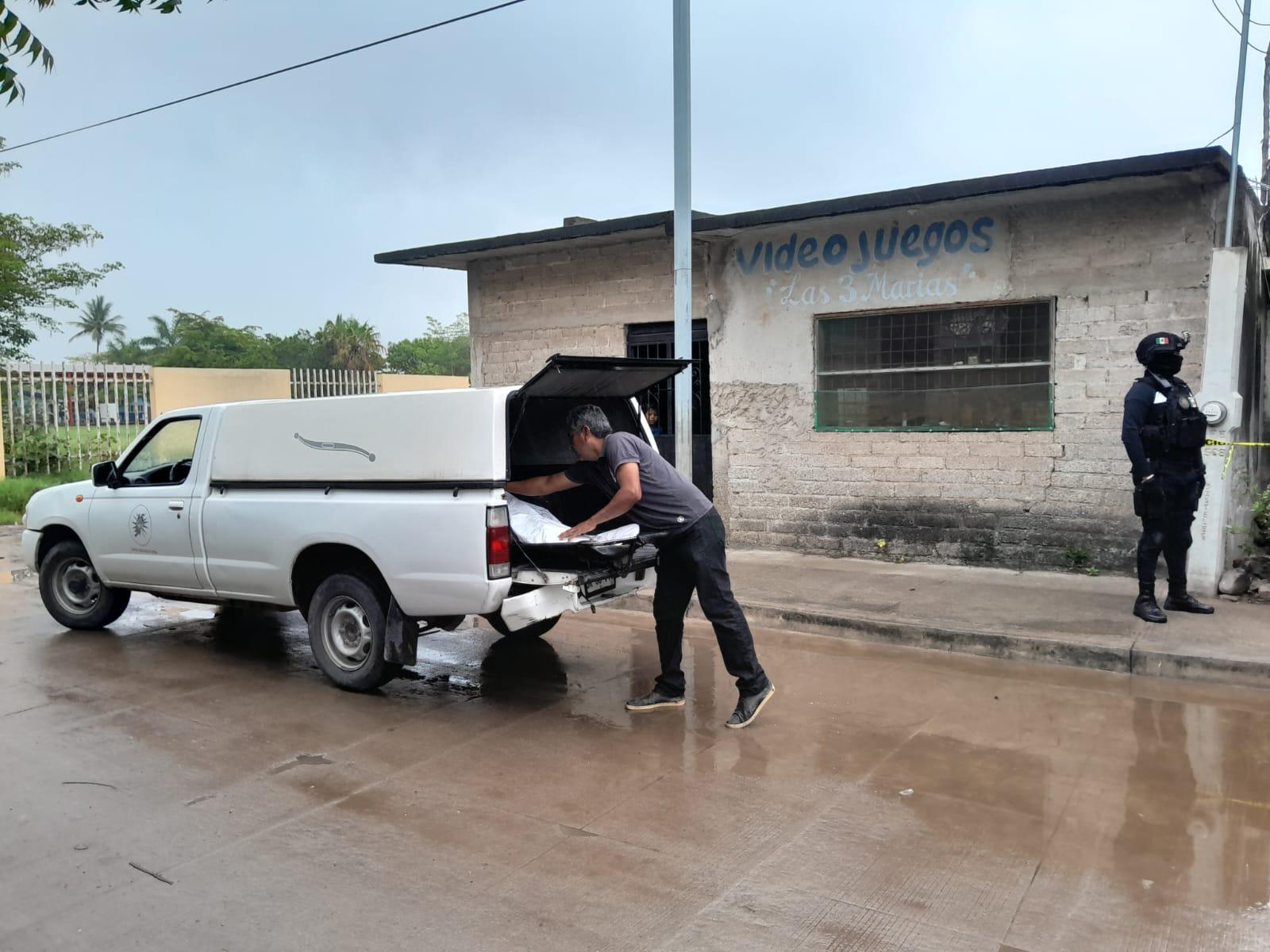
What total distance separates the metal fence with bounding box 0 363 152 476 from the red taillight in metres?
14.6

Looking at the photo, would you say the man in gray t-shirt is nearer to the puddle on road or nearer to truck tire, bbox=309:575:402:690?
truck tire, bbox=309:575:402:690

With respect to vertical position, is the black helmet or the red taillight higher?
the black helmet

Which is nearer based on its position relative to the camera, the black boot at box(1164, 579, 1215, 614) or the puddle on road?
the puddle on road

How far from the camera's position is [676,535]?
221 inches

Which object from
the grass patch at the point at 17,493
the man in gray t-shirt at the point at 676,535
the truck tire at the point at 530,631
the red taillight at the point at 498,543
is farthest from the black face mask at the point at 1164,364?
the grass patch at the point at 17,493

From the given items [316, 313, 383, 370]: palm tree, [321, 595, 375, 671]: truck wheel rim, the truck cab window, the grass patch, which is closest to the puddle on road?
[321, 595, 375, 671]: truck wheel rim

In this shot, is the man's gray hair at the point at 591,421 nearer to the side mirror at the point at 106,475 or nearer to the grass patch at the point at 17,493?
the side mirror at the point at 106,475

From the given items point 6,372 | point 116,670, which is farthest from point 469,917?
point 6,372

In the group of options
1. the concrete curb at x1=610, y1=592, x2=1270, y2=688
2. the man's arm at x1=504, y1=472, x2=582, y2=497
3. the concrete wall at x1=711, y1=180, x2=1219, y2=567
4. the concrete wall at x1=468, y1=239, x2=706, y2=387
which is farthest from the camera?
the concrete wall at x1=468, y1=239, x2=706, y2=387

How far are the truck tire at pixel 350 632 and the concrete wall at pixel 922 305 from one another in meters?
5.67

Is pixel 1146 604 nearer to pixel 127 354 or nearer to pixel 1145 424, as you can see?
pixel 1145 424

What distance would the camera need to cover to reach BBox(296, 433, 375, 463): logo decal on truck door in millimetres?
6000

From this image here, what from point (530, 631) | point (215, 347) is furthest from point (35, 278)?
point (215, 347)

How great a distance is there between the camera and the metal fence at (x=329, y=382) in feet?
62.0
